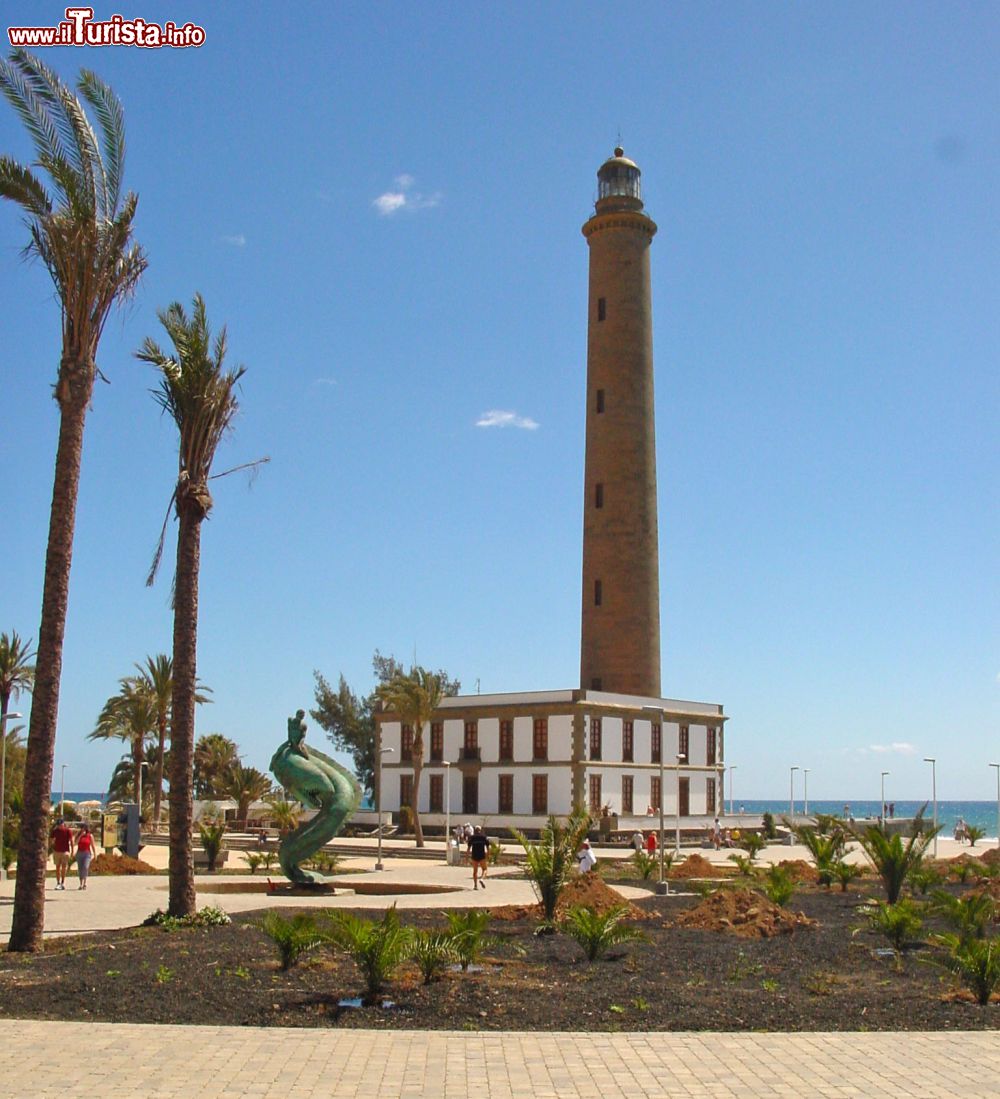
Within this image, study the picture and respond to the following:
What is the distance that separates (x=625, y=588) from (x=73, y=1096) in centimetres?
4104

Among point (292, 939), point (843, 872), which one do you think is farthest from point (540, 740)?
point (292, 939)

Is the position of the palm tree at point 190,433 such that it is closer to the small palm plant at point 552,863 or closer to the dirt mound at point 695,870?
the small palm plant at point 552,863

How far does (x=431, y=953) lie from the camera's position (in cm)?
1085

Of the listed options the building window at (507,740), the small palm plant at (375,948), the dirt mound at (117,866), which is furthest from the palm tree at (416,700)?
the small palm plant at (375,948)

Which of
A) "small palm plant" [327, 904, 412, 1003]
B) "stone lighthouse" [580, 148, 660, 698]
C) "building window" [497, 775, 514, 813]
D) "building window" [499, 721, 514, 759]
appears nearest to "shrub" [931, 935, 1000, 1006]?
"small palm plant" [327, 904, 412, 1003]

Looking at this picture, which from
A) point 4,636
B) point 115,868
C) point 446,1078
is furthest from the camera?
point 4,636

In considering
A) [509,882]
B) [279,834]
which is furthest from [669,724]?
[509,882]

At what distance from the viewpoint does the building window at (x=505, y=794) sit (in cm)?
4572

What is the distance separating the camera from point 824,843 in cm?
2448

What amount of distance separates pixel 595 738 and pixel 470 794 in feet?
18.6

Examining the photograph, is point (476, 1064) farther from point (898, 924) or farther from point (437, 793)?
point (437, 793)

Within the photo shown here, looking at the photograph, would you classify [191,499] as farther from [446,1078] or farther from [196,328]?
[446,1078]

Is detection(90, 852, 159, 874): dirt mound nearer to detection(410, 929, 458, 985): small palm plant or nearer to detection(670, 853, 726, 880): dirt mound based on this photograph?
detection(670, 853, 726, 880): dirt mound

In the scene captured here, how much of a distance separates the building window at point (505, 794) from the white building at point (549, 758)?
0.04 meters
